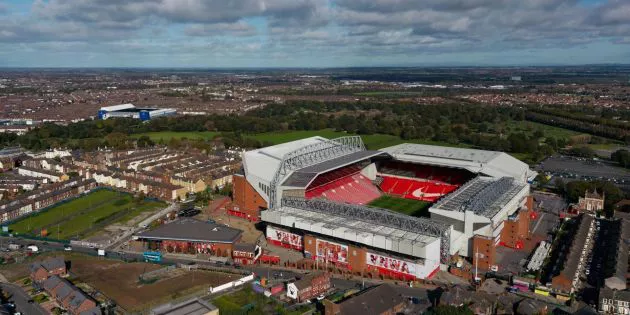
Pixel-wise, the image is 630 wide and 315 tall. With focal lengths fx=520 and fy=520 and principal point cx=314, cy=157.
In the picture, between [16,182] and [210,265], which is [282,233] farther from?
[16,182]

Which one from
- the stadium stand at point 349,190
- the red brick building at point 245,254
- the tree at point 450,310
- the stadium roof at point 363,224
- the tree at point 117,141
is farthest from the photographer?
the tree at point 117,141

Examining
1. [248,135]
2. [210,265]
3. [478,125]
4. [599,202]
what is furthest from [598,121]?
[210,265]

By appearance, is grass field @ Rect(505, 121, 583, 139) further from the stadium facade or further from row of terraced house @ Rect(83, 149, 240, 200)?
the stadium facade

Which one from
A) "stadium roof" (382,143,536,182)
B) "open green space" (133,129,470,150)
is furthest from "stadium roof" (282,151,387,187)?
"open green space" (133,129,470,150)

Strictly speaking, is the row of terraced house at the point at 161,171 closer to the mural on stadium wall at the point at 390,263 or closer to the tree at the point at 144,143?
the tree at the point at 144,143

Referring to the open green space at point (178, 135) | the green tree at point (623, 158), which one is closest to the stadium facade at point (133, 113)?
the open green space at point (178, 135)

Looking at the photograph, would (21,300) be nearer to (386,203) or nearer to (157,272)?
(157,272)
